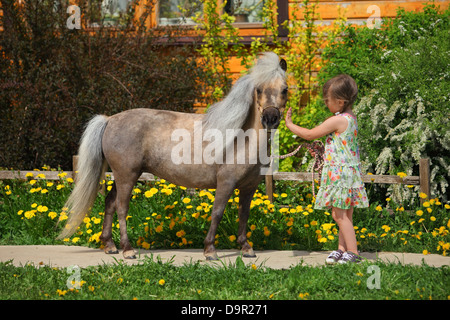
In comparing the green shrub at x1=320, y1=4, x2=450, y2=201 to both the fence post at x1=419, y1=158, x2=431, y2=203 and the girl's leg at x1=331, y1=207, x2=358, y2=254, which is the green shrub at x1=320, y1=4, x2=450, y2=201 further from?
the girl's leg at x1=331, y1=207, x2=358, y2=254

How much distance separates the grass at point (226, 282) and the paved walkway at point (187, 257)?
236mm

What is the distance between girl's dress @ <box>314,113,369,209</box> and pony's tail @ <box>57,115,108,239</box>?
7.10 feet

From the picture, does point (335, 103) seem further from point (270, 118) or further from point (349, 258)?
point (349, 258)

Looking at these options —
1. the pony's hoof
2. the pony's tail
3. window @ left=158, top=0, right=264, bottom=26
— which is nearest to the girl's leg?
the pony's hoof

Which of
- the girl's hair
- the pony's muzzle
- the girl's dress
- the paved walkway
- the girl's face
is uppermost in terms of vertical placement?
the girl's hair

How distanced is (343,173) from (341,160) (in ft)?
0.37

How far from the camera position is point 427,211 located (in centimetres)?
611

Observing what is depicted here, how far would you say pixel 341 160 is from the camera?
15.3 ft

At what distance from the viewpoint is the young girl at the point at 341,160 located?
182 inches

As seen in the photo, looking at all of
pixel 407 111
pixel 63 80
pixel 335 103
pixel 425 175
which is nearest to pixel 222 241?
pixel 335 103

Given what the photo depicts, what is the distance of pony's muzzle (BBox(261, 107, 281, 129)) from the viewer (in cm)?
445

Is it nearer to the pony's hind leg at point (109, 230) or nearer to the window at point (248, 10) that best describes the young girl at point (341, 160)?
the pony's hind leg at point (109, 230)
